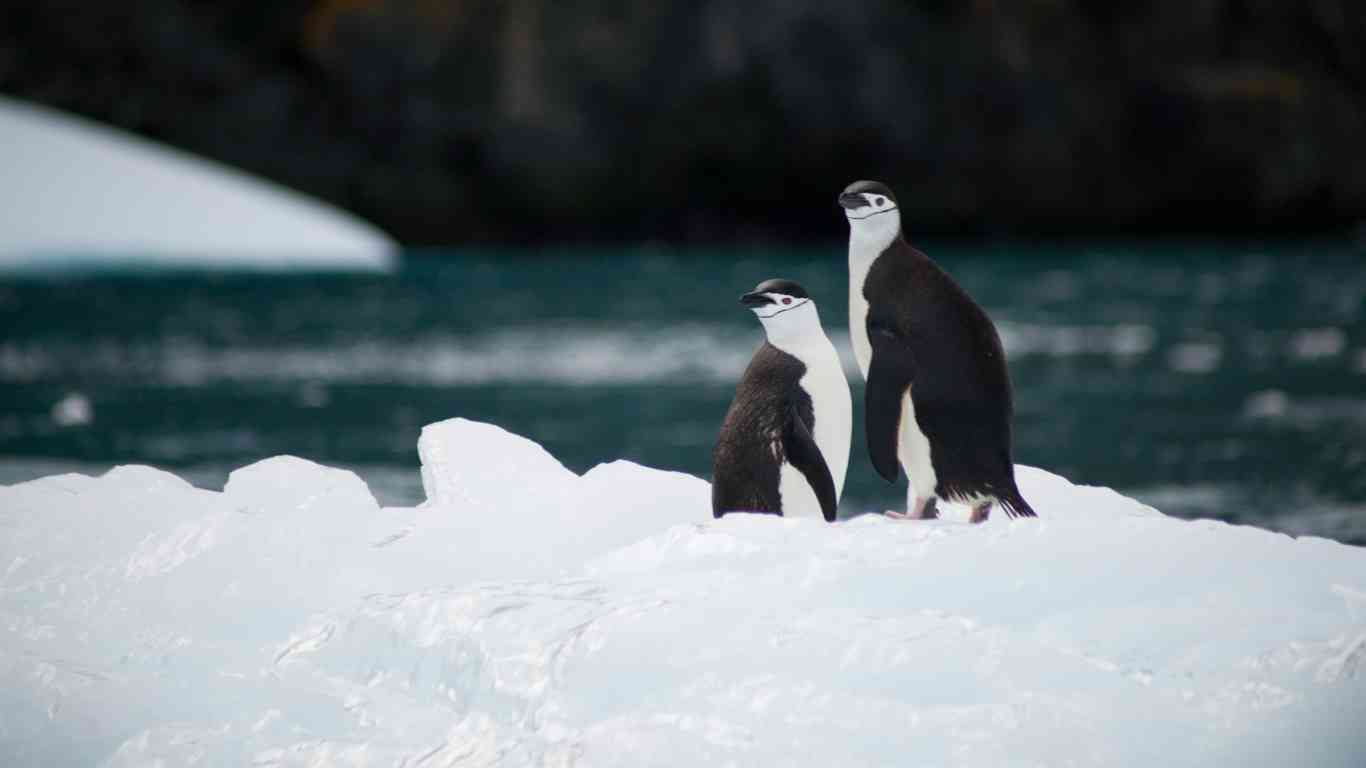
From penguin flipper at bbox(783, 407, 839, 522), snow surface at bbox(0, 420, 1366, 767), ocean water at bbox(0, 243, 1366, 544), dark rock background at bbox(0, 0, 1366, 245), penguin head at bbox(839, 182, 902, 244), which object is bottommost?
ocean water at bbox(0, 243, 1366, 544)

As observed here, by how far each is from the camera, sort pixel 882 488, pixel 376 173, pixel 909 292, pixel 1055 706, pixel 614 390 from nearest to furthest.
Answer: pixel 1055 706 < pixel 909 292 < pixel 882 488 < pixel 614 390 < pixel 376 173

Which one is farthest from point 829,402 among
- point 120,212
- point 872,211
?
point 120,212

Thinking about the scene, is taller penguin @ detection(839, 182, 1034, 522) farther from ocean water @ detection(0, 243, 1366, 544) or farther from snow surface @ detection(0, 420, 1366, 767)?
ocean water @ detection(0, 243, 1366, 544)

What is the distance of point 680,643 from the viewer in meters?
4.35

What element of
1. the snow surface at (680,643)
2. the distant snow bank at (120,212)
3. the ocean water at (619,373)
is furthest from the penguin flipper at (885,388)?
the distant snow bank at (120,212)

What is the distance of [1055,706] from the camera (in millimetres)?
4043

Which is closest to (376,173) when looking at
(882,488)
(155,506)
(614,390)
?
(614,390)

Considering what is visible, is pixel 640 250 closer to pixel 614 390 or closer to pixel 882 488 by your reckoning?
pixel 614 390

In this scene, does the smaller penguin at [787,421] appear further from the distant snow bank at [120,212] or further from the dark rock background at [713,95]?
the dark rock background at [713,95]

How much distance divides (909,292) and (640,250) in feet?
198

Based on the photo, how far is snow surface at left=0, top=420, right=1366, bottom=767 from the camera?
405 cm

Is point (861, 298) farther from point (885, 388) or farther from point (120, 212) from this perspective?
point (120, 212)

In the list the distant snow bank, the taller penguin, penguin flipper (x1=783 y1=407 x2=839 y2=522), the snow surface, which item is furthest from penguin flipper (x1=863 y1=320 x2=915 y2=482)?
the distant snow bank

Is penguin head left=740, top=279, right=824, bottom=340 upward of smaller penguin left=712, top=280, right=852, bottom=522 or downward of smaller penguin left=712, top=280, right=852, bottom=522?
upward
